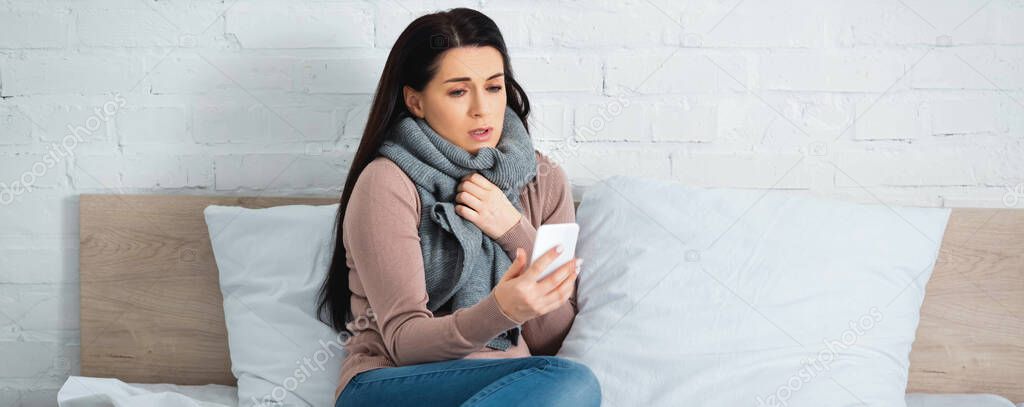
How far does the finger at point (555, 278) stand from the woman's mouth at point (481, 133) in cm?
34

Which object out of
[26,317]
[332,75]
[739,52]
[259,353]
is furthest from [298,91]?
[739,52]

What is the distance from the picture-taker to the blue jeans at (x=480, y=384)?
3.69ft

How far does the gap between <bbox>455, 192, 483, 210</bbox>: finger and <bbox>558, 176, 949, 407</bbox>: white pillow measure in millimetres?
265

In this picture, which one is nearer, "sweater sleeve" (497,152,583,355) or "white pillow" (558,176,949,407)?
"white pillow" (558,176,949,407)

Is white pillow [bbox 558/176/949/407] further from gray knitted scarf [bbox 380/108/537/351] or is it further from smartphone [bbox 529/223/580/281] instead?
smartphone [bbox 529/223/580/281]

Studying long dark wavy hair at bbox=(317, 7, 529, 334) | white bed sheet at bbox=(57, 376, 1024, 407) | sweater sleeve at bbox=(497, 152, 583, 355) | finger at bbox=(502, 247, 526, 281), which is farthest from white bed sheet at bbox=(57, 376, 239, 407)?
finger at bbox=(502, 247, 526, 281)

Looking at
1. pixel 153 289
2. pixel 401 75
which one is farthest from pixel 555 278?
pixel 153 289

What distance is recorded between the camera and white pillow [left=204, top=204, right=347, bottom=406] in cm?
146

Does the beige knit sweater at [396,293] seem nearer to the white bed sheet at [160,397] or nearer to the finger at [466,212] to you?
the finger at [466,212]

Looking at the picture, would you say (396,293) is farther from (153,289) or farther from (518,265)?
(153,289)

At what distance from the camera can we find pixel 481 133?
138 cm

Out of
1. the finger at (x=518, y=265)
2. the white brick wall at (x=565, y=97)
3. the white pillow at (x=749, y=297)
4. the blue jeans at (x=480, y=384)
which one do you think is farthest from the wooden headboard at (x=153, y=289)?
the finger at (x=518, y=265)

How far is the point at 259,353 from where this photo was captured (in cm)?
150

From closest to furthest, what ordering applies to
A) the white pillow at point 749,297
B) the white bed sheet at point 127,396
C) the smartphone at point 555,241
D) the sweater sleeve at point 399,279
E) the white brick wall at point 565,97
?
the smartphone at point 555,241 < the sweater sleeve at point 399,279 < the white pillow at point 749,297 < the white bed sheet at point 127,396 < the white brick wall at point 565,97
